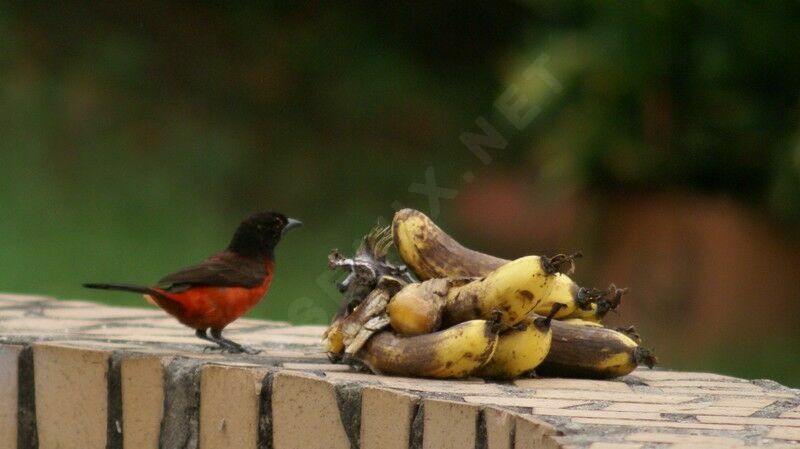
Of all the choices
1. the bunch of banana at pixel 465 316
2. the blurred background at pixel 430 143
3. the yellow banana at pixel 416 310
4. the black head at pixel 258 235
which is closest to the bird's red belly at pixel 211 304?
the black head at pixel 258 235

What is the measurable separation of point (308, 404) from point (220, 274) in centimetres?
77

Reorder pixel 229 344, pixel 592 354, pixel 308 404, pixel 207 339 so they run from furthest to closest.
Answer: pixel 207 339 < pixel 229 344 < pixel 592 354 < pixel 308 404

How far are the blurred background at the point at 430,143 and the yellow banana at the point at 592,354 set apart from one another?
2.02m

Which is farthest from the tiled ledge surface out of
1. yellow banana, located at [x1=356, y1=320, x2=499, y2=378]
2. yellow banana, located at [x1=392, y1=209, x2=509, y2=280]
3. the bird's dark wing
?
yellow banana, located at [x1=392, y1=209, x2=509, y2=280]

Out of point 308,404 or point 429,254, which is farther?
point 429,254

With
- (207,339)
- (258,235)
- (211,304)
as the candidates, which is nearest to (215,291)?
(211,304)

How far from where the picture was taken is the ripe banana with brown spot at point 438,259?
310cm

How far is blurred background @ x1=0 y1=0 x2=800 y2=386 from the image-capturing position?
6.47 meters

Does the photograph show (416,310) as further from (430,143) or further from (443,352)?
(430,143)

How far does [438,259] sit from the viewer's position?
3.12m

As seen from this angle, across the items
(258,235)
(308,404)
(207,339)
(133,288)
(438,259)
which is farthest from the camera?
(258,235)

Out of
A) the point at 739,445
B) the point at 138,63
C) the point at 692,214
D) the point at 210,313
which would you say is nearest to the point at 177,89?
the point at 138,63

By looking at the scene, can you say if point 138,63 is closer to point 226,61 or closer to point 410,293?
point 226,61

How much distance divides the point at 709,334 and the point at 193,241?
2795mm
